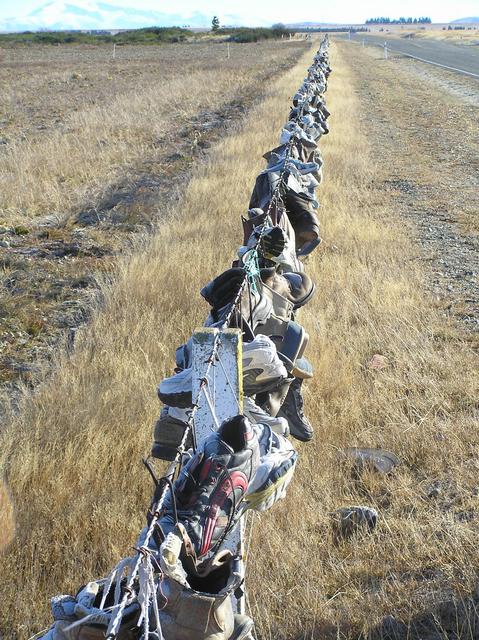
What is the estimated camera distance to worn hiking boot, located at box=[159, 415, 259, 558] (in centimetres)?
208

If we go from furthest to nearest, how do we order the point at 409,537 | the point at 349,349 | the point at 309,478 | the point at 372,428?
the point at 349,349 < the point at 372,428 < the point at 309,478 < the point at 409,537

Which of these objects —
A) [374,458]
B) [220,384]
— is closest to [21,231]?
[374,458]

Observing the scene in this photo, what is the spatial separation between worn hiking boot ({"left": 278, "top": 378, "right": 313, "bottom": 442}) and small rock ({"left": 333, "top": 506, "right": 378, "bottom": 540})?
2.01 feet

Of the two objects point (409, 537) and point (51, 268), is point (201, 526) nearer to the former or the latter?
point (409, 537)

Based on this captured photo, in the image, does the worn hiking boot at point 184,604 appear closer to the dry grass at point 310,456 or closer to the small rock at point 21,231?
the dry grass at point 310,456

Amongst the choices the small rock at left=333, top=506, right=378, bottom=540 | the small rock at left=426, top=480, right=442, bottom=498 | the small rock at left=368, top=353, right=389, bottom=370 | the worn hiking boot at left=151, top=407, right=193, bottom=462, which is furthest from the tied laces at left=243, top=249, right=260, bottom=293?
the small rock at left=368, top=353, right=389, bottom=370

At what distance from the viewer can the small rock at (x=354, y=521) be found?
344 centimetres

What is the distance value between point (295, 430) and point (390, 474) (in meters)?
0.53

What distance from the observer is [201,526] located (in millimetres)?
2078

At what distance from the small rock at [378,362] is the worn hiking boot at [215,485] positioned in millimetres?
2977

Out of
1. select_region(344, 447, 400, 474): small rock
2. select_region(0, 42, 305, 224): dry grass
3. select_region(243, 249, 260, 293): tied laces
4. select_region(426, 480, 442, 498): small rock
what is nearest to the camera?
select_region(243, 249, 260, 293): tied laces

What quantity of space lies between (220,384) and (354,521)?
4.27 ft

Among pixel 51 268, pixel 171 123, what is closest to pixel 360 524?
pixel 51 268

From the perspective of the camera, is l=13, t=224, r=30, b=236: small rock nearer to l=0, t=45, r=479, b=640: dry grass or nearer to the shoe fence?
l=0, t=45, r=479, b=640: dry grass
